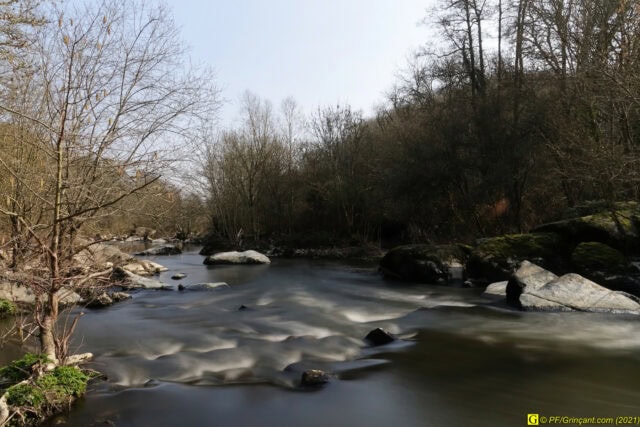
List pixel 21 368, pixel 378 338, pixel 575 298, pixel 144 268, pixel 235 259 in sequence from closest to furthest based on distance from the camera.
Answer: pixel 21 368 < pixel 378 338 < pixel 575 298 < pixel 144 268 < pixel 235 259

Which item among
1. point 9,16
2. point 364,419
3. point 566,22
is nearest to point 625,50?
point 566,22

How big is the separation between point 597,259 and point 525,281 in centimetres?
280

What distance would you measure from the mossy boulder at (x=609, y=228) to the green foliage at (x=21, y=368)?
46.4ft

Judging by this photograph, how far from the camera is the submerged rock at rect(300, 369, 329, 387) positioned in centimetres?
682

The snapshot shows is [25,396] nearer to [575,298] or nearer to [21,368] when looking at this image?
[21,368]

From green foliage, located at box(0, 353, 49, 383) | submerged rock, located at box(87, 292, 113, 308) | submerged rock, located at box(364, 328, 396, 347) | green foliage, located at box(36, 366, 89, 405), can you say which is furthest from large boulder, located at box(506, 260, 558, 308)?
submerged rock, located at box(87, 292, 113, 308)

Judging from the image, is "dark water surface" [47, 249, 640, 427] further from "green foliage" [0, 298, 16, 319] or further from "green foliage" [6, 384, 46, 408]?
"green foliage" [0, 298, 16, 319]

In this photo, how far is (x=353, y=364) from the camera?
775 centimetres

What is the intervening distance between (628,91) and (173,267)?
20139 millimetres

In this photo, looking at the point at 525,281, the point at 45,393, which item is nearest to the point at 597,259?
the point at 525,281

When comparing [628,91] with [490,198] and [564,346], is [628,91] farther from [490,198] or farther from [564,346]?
[490,198]

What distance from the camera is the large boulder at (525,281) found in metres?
11.8

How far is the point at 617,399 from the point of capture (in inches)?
237

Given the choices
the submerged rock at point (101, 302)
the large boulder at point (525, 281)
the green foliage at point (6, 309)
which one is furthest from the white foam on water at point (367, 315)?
the green foliage at point (6, 309)
